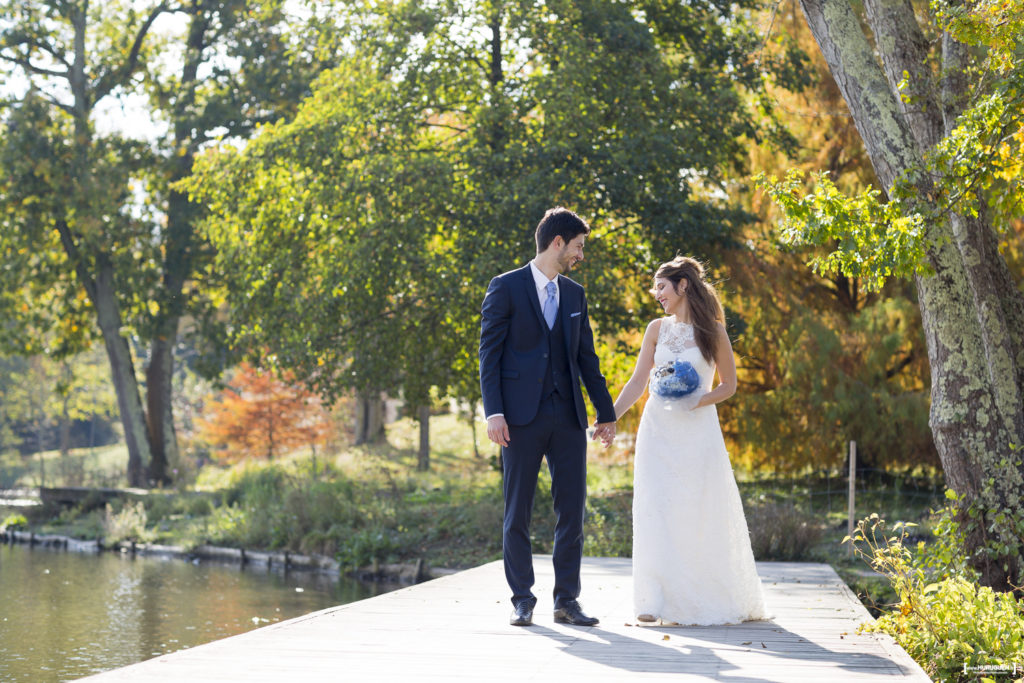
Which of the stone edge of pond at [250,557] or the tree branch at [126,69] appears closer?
the stone edge of pond at [250,557]

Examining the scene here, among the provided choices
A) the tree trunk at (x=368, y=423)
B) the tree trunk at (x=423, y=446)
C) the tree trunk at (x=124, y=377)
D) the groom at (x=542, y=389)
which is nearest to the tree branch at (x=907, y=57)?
the groom at (x=542, y=389)

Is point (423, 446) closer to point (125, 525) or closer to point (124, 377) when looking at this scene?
point (124, 377)

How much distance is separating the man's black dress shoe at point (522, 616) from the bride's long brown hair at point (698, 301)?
1.66 m

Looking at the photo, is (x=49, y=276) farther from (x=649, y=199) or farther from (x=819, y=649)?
(x=819, y=649)

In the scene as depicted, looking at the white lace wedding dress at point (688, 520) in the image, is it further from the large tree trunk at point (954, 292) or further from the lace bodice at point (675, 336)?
the large tree trunk at point (954, 292)

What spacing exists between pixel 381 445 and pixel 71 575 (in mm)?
16890

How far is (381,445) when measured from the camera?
3025cm

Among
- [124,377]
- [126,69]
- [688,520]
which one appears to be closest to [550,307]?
[688,520]

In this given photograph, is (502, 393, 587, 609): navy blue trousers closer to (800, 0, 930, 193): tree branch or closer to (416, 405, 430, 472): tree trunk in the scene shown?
(800, 0, 930, 193): tree branch

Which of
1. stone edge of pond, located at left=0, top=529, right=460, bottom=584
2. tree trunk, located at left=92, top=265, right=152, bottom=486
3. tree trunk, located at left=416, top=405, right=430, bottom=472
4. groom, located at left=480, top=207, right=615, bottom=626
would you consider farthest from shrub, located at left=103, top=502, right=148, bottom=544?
groom, located at left=480, top=207, right=615, bottom=626

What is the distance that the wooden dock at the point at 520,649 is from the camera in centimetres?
422

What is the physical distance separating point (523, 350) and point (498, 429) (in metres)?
0.45

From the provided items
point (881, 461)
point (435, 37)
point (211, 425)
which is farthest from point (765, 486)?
point (211, 425)

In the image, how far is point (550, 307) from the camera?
5.44 meters
